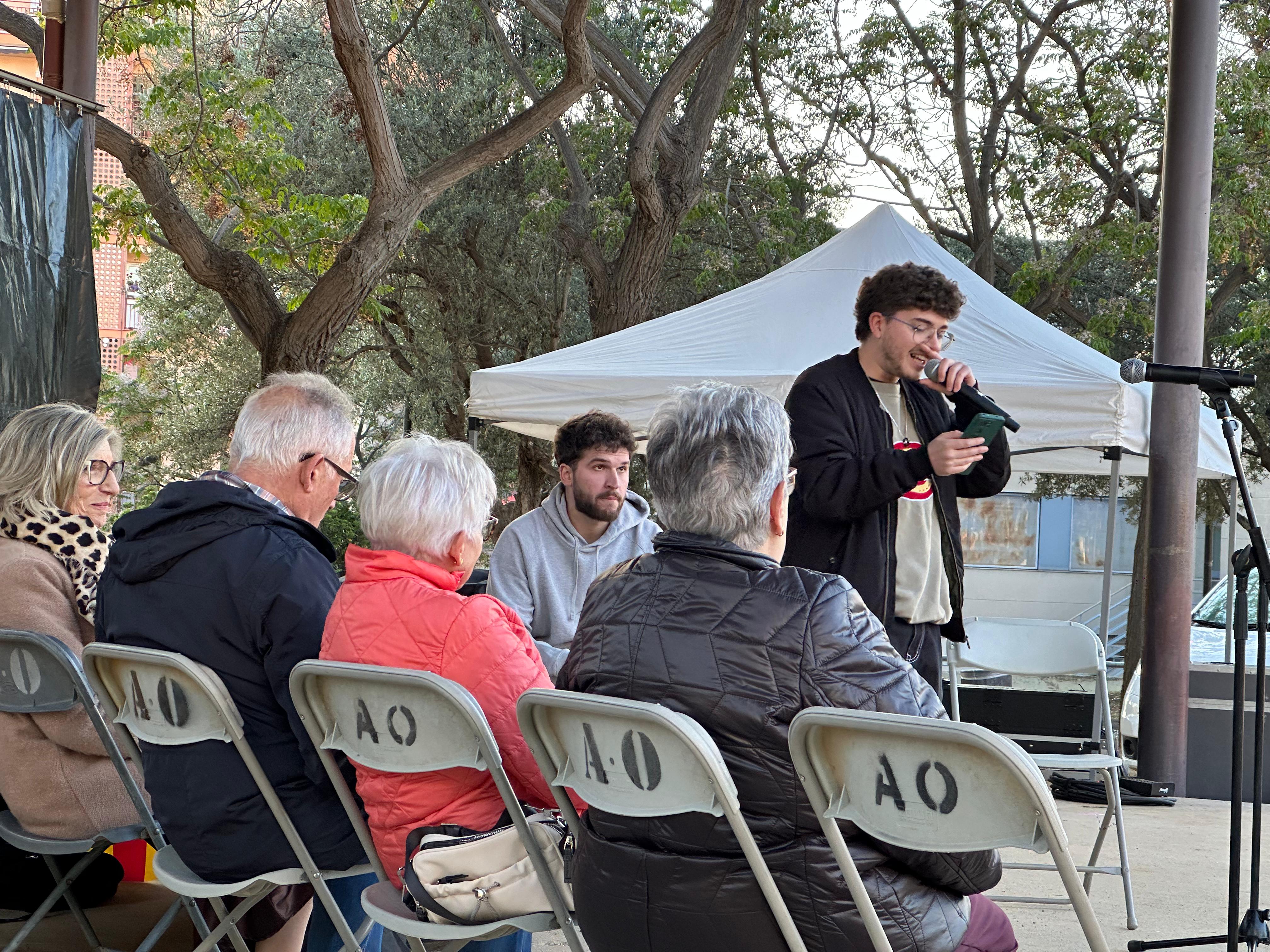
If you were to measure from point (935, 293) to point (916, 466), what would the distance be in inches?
21.8

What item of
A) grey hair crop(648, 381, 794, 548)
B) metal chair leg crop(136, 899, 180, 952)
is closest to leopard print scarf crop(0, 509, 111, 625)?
metal chair leg crop(136, 899, 180, 952)

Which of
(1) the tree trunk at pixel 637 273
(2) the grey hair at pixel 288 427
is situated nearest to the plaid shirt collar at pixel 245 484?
(2) the grey hair at pixel 288 427

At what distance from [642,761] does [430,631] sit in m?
0.62

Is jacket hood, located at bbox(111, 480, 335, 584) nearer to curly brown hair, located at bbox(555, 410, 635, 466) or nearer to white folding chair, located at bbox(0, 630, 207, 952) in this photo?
white folding chair, located at bbox(0, 630, 207, 952)

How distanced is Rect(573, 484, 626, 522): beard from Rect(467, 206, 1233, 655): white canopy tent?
5.65 ft

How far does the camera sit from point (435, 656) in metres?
2.20

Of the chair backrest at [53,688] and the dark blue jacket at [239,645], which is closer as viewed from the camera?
the dark blue jacket at [239,645]

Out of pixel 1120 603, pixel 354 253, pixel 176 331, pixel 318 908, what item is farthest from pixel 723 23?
pixel 1120 603

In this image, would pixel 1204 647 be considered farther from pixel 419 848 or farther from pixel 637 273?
pixel 419 848

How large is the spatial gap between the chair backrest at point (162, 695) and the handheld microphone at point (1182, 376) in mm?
2019

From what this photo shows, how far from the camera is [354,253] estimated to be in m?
7.89

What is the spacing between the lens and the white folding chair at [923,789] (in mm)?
1467

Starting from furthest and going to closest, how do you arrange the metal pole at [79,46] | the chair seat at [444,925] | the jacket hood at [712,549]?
the metal pole at [79,46], the chair seat at [444,925], the jacket hood at [712,549]

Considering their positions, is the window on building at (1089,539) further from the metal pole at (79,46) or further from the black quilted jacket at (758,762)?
the black quilted jacket at (758,762)
